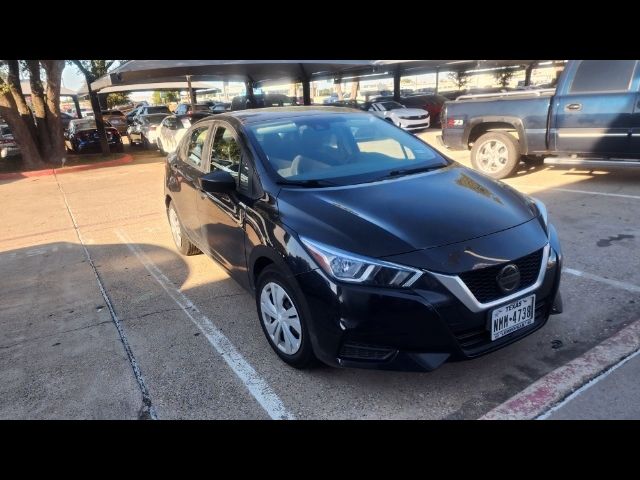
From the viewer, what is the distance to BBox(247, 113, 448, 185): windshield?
3443mm

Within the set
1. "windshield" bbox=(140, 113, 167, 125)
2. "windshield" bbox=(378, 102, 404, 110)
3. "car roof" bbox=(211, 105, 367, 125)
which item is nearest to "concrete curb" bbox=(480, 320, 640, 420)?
"car roof" bbox=(211, 105, 367, 125)

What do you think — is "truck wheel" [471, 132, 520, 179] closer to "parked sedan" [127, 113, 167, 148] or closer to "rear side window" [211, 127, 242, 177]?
"rear side window" [211, 127, 242, 177]

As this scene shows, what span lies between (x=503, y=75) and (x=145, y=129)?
25046mm

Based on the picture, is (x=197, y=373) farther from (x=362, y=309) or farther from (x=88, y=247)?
(x=88, y=247)

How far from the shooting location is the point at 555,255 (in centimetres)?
290

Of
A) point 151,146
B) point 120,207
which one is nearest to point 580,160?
point 120,207

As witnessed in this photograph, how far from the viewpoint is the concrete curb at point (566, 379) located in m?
2.56

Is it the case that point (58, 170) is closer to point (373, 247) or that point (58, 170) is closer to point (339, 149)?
point (339, 149)

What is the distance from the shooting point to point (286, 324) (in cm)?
301

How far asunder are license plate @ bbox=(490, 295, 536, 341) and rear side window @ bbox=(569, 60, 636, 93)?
5.40 metres

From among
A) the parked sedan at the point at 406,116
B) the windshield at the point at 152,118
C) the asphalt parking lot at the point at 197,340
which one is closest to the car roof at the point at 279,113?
the asphalt parking lot at the point at 197,340

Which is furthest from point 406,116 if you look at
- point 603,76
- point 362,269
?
point 362,269

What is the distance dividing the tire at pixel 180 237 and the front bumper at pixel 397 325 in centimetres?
300
